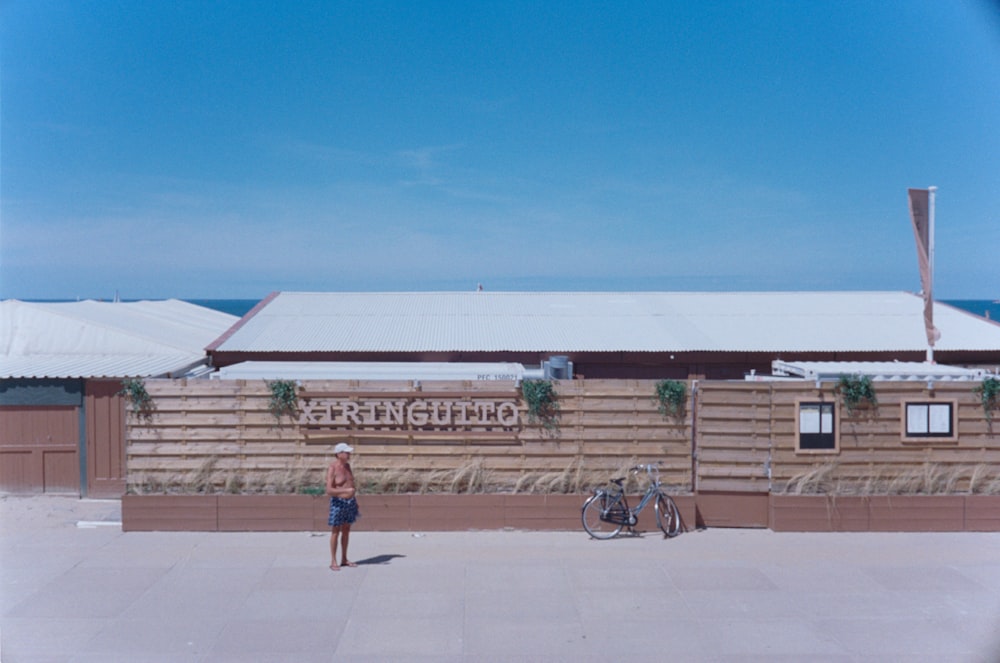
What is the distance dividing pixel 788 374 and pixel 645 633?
7.43m

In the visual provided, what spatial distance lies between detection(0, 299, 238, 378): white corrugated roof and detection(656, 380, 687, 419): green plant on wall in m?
8.18

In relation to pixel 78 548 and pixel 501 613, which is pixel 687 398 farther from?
pixel 78 548

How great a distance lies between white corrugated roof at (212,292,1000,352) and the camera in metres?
18.0

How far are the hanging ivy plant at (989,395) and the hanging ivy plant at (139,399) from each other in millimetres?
11644

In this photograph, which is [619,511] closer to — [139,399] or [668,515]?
[668,515]

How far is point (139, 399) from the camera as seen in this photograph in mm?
11336

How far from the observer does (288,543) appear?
10.6 metres

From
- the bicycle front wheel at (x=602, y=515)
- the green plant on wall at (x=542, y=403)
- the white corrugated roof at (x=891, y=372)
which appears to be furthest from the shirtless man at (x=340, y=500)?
the white corrugated roof at (x=891, y=372)

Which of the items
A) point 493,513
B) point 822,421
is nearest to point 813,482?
point 822,421

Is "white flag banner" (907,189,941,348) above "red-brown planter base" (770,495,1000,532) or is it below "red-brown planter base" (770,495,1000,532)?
above

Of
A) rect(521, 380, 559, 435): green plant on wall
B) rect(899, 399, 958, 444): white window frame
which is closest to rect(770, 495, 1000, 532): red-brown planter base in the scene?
rect(899, 399, 958, 444): white window frame

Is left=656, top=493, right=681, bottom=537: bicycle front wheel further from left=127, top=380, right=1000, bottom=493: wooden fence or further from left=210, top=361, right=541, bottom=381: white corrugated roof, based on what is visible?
left=210, top=361, right=541, bottom=381: white corrugated roof

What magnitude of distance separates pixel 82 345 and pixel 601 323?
37.5 ft

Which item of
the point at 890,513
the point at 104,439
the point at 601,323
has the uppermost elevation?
the point at 601,323
